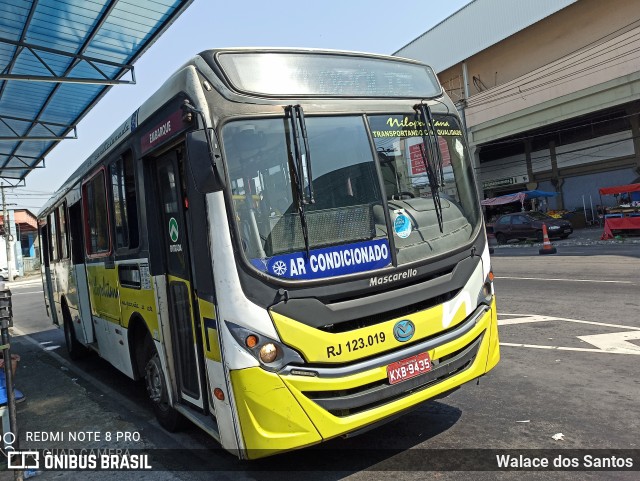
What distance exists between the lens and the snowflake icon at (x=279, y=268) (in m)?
3.28

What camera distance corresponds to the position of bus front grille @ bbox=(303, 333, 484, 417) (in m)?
3.23

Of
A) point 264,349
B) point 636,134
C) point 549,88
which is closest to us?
point 264,349

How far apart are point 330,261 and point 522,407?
Result: 2.43 m

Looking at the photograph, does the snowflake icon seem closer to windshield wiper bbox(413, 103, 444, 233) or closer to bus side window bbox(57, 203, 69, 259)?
windshield wiper bbox(413, 103, 444, 233)

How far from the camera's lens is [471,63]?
35.4 meters

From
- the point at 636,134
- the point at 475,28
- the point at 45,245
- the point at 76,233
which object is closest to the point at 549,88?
the point at 636,134

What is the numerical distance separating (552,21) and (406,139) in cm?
3117

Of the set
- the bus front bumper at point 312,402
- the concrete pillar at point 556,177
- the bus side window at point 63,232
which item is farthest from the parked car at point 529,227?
the bus front bumper at point 312,402

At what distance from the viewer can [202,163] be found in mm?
3160

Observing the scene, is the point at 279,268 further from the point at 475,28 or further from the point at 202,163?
the point at 475,28

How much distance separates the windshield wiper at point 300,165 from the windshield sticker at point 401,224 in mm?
718

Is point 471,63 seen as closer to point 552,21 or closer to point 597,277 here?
point 552,21

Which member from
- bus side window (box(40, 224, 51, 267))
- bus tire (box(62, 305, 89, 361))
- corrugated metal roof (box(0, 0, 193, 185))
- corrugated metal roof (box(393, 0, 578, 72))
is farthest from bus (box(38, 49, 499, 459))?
corrugated metal roof (box(393, 0, 578, 72))

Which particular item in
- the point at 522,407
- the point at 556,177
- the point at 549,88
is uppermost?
the point at 549,88
